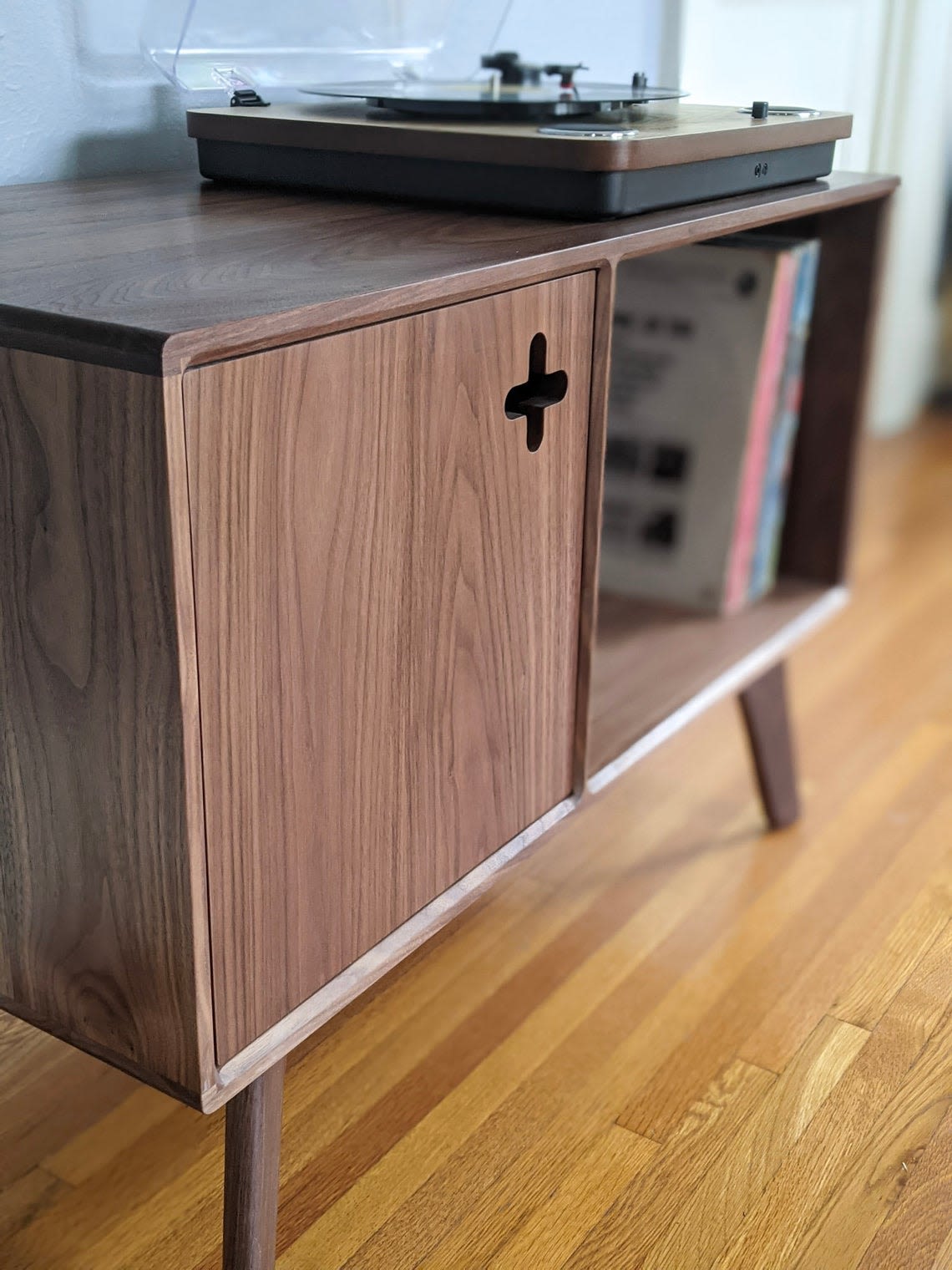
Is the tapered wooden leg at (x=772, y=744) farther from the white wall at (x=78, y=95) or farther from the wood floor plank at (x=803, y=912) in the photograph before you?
the white wall at (x=78, y=95)

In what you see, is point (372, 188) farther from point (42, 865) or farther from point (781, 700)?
point (781, 700)

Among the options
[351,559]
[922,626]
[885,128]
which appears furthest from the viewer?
[885,128]

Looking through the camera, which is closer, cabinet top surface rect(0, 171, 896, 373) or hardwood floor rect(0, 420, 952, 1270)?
cabinet top surface rect(0, 171, 896, 373)

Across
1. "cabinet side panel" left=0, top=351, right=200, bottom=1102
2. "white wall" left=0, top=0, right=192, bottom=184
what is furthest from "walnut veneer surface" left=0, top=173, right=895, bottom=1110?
"white wall" left=0, top=0, right=192, bottom=184

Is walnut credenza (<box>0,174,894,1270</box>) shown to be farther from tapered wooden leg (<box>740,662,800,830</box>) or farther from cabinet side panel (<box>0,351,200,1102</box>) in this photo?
tapered wooden leg (<box>740,662,800,830</box>)

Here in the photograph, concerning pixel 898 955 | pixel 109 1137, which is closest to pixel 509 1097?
pixel 109 1137

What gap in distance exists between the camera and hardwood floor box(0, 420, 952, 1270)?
0.89 m

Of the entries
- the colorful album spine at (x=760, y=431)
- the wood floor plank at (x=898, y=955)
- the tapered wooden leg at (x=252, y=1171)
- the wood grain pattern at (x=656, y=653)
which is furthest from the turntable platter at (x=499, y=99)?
the wood floor plank at (x=898, y=955)

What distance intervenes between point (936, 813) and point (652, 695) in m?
0.53

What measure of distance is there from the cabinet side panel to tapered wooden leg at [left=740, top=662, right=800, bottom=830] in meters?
0.81

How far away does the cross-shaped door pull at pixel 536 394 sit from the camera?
2.50 feet

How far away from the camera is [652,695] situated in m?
1.08

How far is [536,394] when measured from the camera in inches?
30.8

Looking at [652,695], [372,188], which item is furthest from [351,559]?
[652,695]
